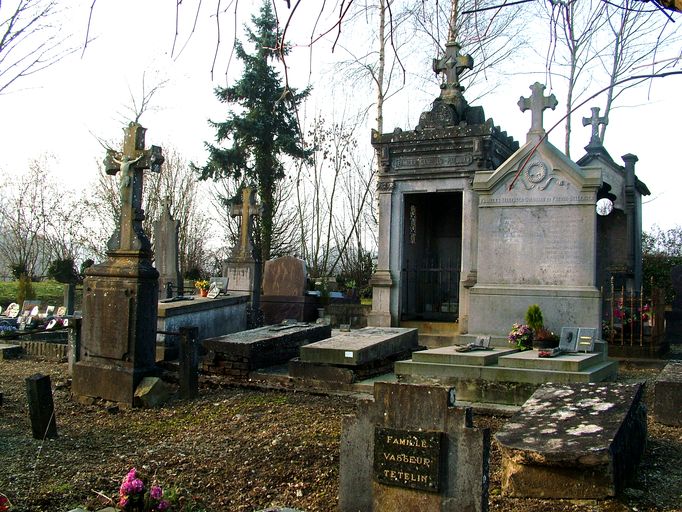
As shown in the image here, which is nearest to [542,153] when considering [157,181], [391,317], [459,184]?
[459,184]

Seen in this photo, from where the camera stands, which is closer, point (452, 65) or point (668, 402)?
point (668, 402)

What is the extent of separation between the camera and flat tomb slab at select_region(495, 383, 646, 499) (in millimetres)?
4016

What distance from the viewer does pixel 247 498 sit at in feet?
14.8

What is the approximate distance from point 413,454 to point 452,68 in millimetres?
9988

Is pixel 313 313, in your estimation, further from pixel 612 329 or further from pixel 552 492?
pixel 552 492

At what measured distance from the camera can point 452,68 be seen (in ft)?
40.8

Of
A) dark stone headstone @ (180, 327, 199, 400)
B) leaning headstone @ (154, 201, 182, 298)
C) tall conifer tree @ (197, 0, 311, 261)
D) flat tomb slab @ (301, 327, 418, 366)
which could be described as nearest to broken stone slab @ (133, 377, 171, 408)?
dark stone headstone @ (180, 327, 199, 400)

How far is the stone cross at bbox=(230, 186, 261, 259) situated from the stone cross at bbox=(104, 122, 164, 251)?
19.5 ft

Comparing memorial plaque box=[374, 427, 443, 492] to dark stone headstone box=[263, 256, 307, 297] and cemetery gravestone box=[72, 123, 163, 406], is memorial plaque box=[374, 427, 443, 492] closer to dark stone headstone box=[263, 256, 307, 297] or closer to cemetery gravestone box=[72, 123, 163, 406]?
cemetery gravestone box=[72, 123, 163, 406]

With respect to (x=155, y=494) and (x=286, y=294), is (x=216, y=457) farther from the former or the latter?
(x=286, y=294)

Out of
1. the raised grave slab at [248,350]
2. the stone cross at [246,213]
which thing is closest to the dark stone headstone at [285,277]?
the stone cross at [246,213]

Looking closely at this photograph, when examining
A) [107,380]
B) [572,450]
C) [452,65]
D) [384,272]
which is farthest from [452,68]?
[572,450]

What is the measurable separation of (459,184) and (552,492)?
7.91 metres

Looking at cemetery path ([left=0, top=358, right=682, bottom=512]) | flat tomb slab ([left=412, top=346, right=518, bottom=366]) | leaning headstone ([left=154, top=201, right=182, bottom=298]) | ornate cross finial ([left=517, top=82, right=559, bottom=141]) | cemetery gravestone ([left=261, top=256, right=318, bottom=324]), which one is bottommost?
cemetery path ([left=0, top=358, right=682, bottom=512])
